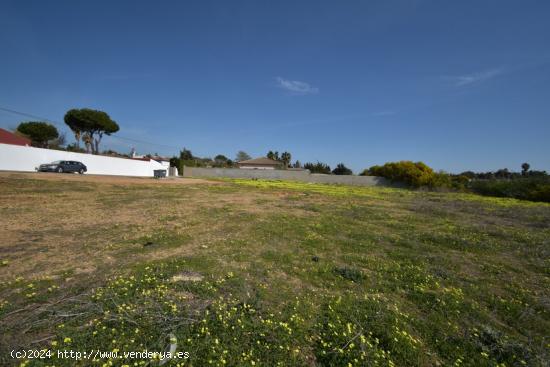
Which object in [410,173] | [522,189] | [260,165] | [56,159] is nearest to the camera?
[56,159]

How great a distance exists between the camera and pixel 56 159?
86.4ft

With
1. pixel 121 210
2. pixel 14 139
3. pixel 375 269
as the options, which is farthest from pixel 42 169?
pixel 375 269

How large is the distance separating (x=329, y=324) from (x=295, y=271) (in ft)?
5.82

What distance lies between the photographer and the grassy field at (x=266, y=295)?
2.84 m

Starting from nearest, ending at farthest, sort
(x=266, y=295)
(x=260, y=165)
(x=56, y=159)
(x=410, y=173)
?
(x=266, y=295)
(x=56, y=159)
(x=410, y=173)
(x=260, y=165)

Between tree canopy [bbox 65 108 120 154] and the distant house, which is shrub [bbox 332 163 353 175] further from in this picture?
tree canopy [bbox 65 108 120 154]

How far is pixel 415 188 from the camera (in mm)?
38156

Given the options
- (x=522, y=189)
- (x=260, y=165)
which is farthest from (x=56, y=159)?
(x=522, y=189)

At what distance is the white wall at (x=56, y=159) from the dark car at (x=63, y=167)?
33.7 inches

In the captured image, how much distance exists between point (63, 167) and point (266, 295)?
31471 mm

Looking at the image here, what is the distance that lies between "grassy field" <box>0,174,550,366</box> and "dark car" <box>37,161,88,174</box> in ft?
72.5

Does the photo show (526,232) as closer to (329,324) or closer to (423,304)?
(423,304)

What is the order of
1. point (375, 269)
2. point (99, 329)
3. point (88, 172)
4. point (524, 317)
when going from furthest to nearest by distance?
point (88, 172) → point (375, 269) → point (524, 317) → point (99, 329)

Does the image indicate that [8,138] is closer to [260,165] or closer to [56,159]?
[56,159]
